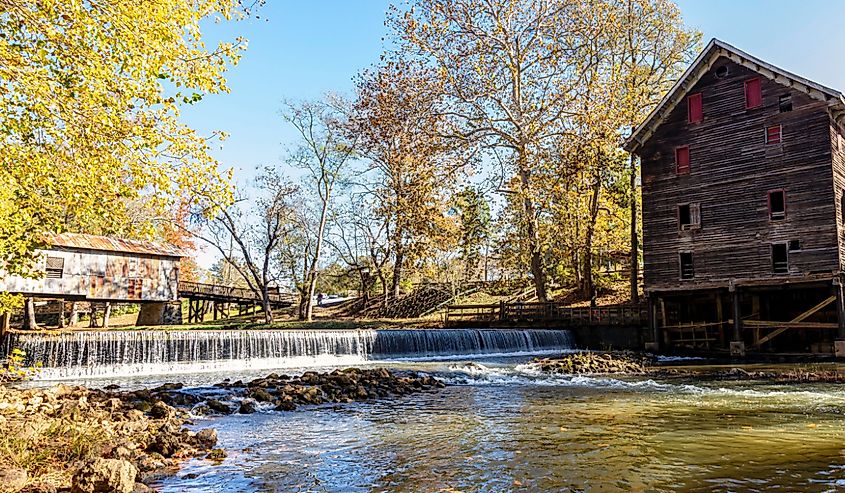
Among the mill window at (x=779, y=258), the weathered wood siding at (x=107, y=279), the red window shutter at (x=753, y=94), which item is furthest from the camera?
the weathered wood siding at (x=107, y=279)

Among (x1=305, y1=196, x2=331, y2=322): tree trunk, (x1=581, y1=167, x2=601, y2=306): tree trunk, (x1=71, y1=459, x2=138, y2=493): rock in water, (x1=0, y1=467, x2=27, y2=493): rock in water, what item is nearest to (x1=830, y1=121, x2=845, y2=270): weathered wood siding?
(x1=581, y1=167, x2=601, y2=306): tree trunk

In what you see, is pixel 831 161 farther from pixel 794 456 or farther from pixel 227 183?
pixel 227 183

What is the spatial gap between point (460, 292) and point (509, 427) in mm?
37002

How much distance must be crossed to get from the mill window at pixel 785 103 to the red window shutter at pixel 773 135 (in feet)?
2.35

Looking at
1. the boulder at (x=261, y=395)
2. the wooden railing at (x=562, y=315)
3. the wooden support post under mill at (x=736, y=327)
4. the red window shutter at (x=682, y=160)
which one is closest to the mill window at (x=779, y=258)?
the wooden support post under mill at (x=736, y=327)

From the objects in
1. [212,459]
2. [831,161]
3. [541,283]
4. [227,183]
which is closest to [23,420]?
[212,459]

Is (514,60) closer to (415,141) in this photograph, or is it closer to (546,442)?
(415,141)

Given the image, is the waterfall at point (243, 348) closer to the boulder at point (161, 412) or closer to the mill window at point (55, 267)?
the boulder at point (161, 412)

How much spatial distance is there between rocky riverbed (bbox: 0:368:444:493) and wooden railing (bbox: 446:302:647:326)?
16.5 m

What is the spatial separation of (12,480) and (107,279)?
3079cm

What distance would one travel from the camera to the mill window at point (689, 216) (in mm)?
27953

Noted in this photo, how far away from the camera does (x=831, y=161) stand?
80.8 feet

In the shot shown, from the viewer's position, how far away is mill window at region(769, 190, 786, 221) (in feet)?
84.5

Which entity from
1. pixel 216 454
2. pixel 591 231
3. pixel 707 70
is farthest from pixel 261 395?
pixel 591 231
